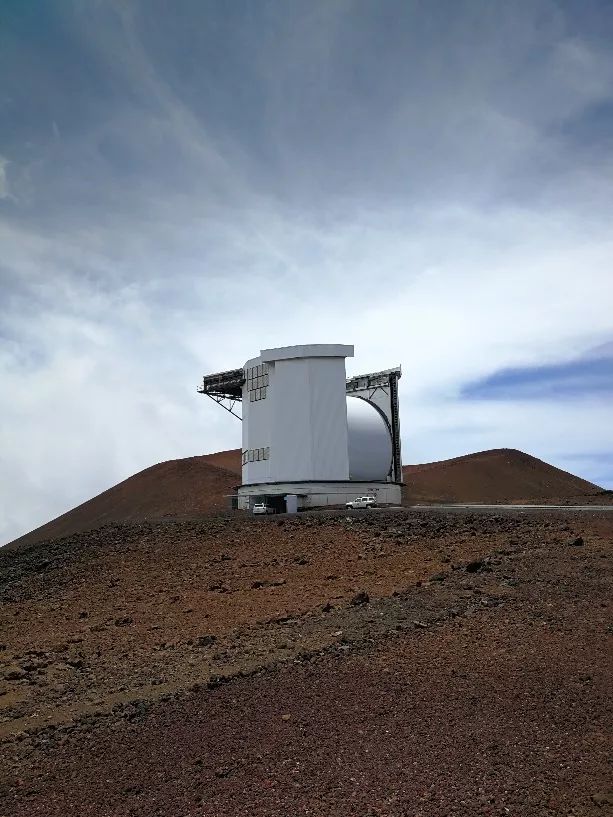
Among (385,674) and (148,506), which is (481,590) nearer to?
(385,674)

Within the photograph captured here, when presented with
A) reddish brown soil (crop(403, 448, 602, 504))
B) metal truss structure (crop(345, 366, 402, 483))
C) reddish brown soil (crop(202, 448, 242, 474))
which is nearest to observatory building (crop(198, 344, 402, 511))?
metal truss structure (crop(345, 366, 402, 483))

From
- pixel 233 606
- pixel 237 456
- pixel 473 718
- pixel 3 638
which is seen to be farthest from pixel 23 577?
pixel 237 456

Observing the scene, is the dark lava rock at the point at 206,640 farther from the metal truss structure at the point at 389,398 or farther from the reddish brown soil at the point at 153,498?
the reddish brown soil at the point at 153,498

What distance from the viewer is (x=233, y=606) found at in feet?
49.9

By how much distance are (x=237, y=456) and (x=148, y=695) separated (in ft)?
220

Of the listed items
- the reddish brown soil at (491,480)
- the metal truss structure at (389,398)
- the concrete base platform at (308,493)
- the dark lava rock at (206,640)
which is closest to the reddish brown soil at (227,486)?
the reddish brown soil at (491,480)

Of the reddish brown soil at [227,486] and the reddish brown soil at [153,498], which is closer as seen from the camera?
the reddish brown soil at [153,498]

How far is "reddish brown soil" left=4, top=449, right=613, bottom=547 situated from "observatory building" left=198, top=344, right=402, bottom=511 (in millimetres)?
17357

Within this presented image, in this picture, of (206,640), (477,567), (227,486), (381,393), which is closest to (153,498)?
(227,486)

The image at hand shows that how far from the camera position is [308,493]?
34.1 metres

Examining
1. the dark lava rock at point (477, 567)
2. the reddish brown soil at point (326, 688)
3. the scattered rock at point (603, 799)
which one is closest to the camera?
the scattered rock at point (603, 799)

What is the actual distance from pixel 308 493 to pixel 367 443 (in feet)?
15.5

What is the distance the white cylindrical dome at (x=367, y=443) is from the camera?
Answer: 119 feet

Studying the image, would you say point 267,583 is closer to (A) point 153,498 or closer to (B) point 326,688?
(B) point 326,688
